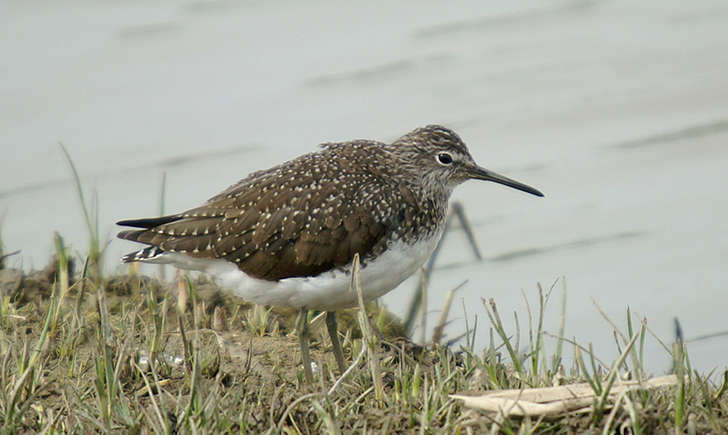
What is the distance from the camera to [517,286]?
310 inches

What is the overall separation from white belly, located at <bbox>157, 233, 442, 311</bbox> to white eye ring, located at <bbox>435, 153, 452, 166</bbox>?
0.69 m

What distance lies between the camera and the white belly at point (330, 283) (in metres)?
5.14

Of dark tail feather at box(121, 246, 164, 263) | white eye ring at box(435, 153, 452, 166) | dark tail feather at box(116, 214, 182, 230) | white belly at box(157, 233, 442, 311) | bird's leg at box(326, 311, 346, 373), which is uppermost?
white eye ring at box(435, 153, 452, 166)

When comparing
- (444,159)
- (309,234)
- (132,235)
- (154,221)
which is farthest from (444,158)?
(132,235)

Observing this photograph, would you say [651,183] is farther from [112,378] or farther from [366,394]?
[112,378]

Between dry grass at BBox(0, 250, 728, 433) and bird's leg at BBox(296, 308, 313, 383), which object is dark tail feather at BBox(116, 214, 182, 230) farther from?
bird's leg at BBox(296, 308, 313, 383)

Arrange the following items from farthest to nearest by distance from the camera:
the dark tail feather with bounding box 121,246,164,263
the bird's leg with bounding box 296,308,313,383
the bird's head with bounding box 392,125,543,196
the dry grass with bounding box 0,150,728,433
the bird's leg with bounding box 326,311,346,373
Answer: the bird's head with bounding box 392,125,543,196
the dark tail feather with bounding box 121,246,164,263
the bird's leg with bounding box 326,311,346,373
the bird's leg with bounding box 296,308,313,383
the dry grass with bounding box 0,150,728,433

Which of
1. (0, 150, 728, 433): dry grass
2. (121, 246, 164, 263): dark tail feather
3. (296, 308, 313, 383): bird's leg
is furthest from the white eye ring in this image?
(121, 246, 164, 263): dark tail feather

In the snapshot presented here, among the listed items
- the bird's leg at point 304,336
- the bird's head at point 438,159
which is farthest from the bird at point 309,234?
the bird's head at point 438,159

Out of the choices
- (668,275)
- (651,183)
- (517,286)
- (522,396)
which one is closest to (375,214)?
(522,396)

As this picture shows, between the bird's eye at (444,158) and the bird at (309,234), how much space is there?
308 millimetres

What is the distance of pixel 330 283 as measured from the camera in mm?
5137

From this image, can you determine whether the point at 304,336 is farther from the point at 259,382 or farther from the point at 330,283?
the point at 259,382

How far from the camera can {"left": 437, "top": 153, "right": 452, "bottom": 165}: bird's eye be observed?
19.4 feet
